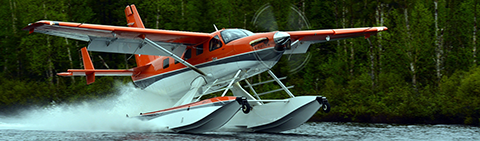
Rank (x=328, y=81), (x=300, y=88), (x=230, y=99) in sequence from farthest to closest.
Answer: (x=300, y=88) < (x=328, y=81) < (x=230, y=99)

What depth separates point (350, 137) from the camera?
1362 centimetres

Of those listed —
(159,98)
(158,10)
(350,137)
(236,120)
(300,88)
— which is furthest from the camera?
(158,10)

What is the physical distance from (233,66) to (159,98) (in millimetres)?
4234

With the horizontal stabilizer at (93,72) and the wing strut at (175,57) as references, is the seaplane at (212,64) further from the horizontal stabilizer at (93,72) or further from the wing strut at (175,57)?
the horizontal stabilizer at (93,72)

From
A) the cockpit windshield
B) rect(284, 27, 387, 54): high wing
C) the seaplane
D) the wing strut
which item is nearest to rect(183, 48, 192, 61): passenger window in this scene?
the seaplane

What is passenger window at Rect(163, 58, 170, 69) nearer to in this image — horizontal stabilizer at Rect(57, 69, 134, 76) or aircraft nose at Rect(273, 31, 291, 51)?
horizontal stabilizer at Rect(57, 69, 134, 76)

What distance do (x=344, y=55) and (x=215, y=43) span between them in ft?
45.0

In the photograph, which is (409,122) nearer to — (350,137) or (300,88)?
(350,137)

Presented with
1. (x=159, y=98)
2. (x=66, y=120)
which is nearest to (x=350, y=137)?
(x=159, y=98)

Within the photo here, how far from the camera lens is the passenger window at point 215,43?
1414 centimetres

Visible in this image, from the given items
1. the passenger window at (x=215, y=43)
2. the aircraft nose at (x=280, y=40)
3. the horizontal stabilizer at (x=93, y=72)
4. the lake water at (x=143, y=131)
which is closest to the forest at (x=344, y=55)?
the lake water at (x=143, y=131)

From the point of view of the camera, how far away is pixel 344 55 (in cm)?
2648

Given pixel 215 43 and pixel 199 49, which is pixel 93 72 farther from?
pixel 215 43

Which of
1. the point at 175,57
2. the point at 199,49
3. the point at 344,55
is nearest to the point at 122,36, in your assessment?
the point at 175,57
